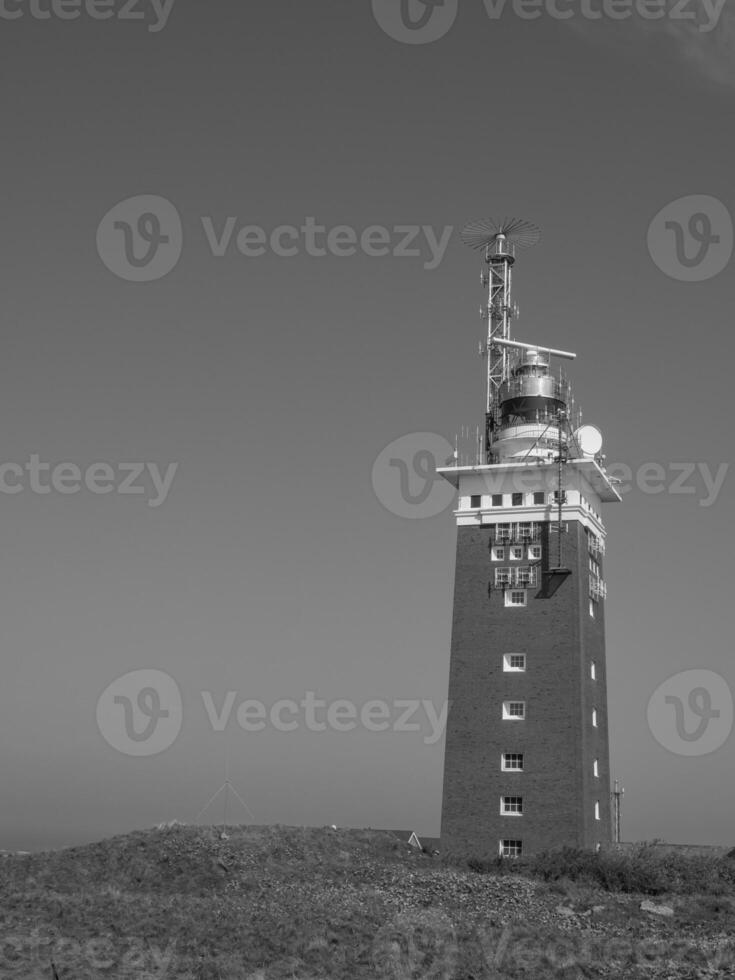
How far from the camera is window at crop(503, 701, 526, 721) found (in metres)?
54.1

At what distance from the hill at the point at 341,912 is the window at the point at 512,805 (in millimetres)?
3329

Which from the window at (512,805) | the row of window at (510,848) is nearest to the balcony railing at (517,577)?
the window at (512,805)

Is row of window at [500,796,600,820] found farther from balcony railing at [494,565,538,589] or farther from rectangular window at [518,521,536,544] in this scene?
rectangular window at [518,521,536,544]

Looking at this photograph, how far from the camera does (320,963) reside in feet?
102

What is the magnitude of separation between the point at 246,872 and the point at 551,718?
16.4 m

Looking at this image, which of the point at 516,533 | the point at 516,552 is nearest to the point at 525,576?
the point at 516,552

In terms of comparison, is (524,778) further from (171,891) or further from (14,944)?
(14,944)

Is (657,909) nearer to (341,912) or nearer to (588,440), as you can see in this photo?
(341,912)

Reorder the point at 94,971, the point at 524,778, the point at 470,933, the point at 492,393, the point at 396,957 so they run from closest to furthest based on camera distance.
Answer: the point at 94,971
the point at 396,957
the point at 470,933
the point at 524,778
the point at 492,393

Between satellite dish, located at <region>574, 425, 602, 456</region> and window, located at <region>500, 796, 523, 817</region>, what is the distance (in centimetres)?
1700

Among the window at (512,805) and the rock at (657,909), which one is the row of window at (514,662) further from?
the rock at (657,909)

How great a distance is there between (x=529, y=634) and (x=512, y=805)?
7782mm

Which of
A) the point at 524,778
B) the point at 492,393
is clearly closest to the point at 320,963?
the point at 524,778

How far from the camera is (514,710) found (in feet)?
178
